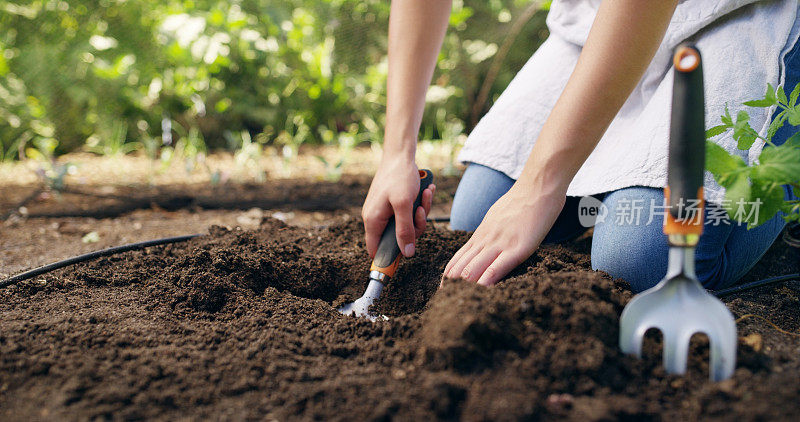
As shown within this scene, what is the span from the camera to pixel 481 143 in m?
2.02

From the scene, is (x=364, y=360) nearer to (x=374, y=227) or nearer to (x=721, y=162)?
(x=374, y=227)

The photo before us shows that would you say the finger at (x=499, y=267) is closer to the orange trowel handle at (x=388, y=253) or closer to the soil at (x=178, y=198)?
the orange trowel handle at (x=388, y=253)

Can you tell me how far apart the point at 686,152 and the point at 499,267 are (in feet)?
1.58

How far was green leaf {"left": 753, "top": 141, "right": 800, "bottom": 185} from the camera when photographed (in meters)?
1.01

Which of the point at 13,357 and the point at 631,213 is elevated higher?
the point at 631,213

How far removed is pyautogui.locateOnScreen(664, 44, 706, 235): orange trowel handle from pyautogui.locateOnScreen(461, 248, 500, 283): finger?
0.43 metres

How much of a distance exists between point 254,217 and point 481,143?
1.11 m

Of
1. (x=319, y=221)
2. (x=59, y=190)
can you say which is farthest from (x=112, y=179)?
(x=319, y=221)

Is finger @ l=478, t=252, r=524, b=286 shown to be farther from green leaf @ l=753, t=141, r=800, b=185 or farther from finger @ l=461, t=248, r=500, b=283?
green leaf @ l=753, t=141, r=800, b=185

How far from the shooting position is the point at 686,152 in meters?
0.91

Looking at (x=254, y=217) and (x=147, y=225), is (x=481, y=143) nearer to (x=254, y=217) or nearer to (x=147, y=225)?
(x=254, y=217)

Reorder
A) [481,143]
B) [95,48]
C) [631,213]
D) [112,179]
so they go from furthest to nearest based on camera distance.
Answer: [95,48] → [112,179] → [481,143] → [631,213]

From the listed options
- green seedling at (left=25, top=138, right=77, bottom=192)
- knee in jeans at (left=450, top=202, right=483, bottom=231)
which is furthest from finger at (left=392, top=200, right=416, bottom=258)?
green seedling at (left=25, top=138, right=77, bottom=192)

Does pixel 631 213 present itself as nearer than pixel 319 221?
Yes
